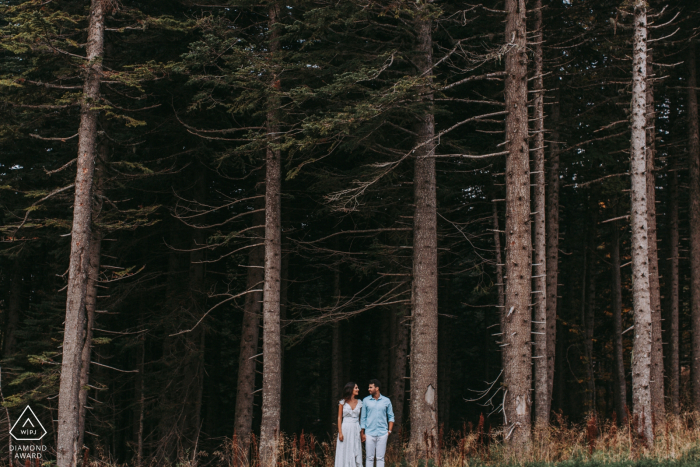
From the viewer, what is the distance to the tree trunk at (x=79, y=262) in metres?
10.1

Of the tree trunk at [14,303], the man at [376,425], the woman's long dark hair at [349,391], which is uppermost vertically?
the tree trunk at [14,303]

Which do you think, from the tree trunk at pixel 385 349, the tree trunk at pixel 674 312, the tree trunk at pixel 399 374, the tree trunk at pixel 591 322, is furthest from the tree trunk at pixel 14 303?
the tree trunk at pixel 591 322

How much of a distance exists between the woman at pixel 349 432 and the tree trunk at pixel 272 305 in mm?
2218

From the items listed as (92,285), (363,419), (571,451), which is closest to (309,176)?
(92,285)

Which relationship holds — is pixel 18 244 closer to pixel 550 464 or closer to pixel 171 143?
pixel 171 143

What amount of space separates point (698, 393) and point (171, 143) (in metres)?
17.5

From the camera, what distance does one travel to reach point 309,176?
16.1 m

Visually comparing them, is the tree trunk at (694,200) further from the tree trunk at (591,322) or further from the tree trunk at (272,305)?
the tree trunk at (272,305)

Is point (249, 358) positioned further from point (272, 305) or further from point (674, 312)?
point (674, 312)

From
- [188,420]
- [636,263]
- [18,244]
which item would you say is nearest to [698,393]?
[636,263]

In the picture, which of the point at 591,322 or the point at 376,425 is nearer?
the point at 376,425

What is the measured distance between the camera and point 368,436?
8.95 metres

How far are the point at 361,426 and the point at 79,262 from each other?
6.44 meters

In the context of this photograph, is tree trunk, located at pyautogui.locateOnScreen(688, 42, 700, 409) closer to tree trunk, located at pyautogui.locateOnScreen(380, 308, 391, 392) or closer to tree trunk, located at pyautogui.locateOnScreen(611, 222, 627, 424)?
tree trunk, located at pyautogui.locateOnScreen(611, 222, 627, 424)
